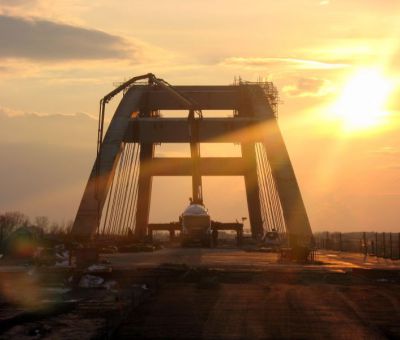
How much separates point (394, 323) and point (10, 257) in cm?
3089

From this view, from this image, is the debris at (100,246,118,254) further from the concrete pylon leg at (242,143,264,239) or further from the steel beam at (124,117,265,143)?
the concrete pylon leg at (242,143,264,239)

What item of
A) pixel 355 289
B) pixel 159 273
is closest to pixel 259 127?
pixel 159 273

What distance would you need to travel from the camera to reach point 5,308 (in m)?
19.3

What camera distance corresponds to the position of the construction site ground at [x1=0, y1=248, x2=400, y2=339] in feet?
49.7

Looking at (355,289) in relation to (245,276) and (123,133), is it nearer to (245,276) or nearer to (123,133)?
(245,276)

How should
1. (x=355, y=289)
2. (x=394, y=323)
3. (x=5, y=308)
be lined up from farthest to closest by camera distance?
(x=355, y=289) < (x=5, y=308) < (x=394, y=323)

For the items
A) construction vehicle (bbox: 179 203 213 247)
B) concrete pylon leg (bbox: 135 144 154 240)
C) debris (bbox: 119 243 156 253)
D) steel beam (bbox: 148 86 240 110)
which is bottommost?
debris (bbox: 119 243 156 253)

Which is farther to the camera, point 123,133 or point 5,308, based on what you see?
point 123,133

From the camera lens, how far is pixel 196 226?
6912 cm

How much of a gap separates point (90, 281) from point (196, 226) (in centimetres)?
4217

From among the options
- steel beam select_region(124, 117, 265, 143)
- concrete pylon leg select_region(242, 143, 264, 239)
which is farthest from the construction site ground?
concrete pylon leg select_region(242, 143, 264, 239)

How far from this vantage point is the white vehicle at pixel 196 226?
68.8 meters

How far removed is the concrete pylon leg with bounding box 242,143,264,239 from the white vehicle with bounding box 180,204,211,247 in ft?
36.1

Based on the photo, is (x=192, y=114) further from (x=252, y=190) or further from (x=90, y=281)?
(x=90, y=281)
